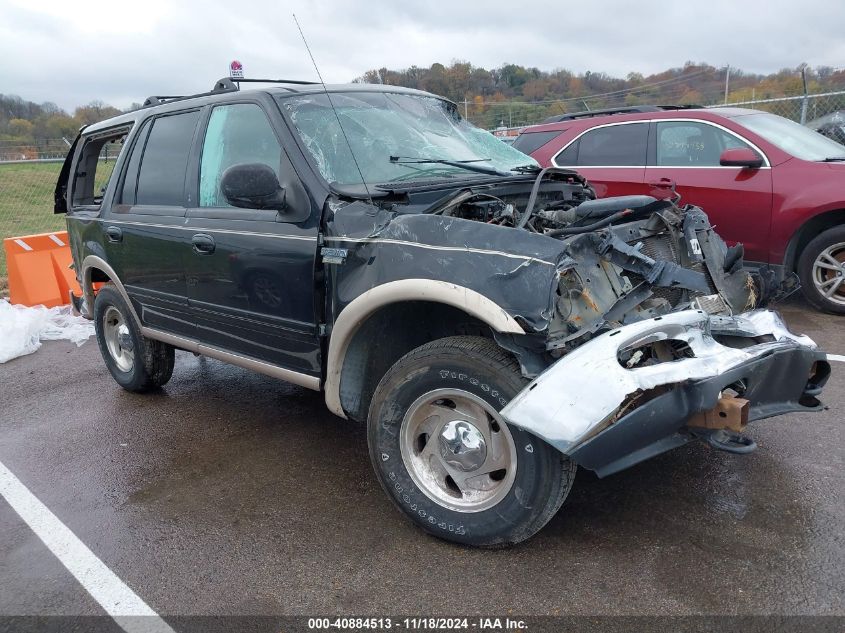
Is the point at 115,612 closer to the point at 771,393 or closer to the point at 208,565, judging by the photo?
the point at 208,565

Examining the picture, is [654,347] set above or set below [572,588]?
above

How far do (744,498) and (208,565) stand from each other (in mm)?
2455

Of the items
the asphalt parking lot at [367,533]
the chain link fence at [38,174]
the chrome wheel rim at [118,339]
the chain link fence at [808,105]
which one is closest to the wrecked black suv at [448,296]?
the asphalt parking lot at [367,533]

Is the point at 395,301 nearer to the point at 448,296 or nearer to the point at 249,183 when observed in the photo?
the point at 448,296

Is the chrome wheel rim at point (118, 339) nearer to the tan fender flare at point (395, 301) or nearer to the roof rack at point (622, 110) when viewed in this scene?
the tan fender flare at point (395, 301)

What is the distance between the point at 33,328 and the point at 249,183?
509 centimetres

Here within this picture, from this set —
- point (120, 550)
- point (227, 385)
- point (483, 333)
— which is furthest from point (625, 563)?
point (227, 385)

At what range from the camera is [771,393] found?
274 cm

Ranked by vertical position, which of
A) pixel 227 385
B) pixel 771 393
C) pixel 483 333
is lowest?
pixel 227 385

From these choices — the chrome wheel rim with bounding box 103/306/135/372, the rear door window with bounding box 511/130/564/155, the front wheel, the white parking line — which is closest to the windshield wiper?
the front wheel

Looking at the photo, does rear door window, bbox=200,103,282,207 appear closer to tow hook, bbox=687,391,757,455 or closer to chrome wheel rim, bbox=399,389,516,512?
chrome wheel rim, bbox=399,389,516,512

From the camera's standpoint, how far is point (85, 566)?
2.96 m

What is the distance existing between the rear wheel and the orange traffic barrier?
755cm

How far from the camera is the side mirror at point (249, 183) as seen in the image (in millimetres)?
3086
